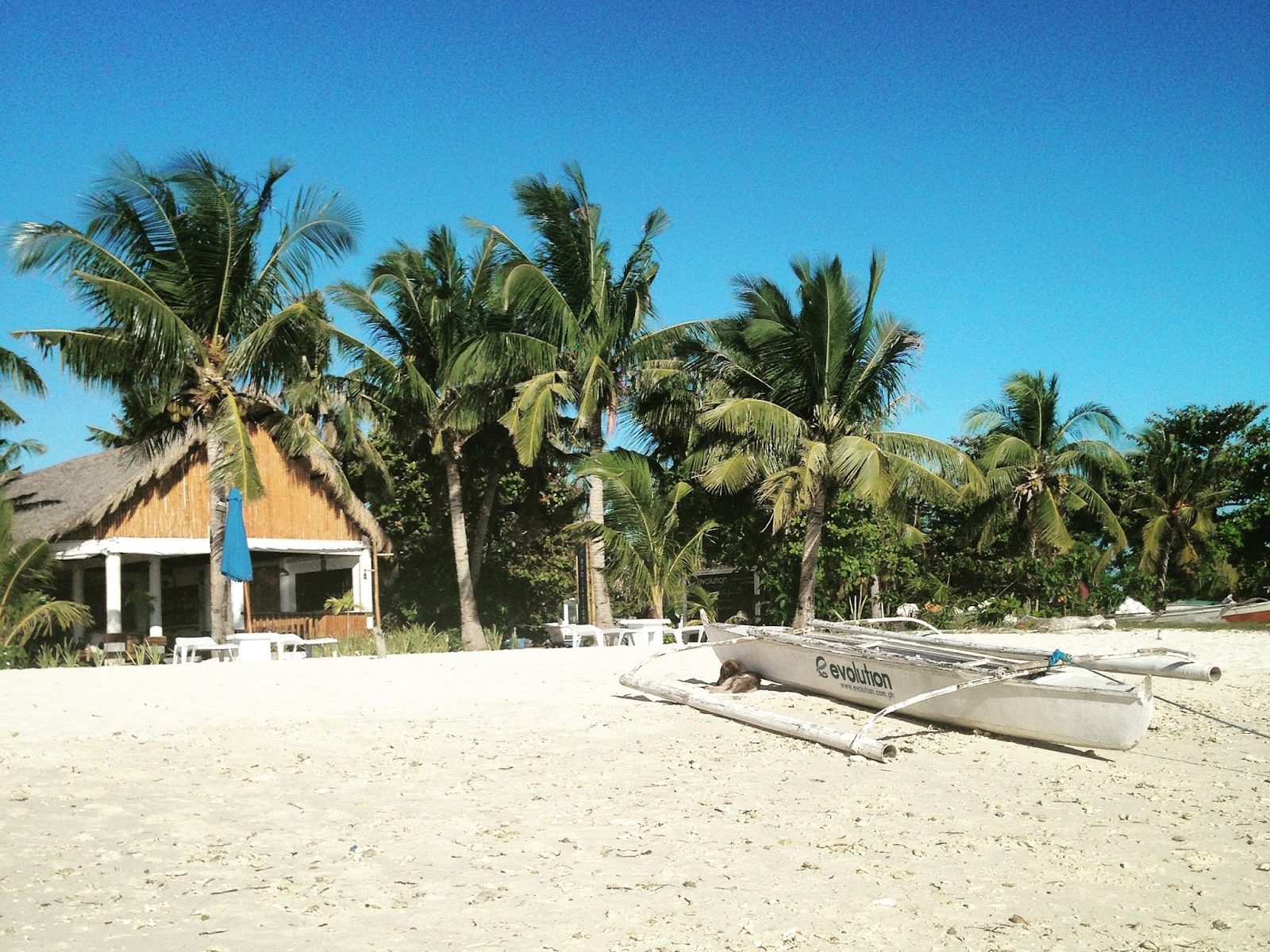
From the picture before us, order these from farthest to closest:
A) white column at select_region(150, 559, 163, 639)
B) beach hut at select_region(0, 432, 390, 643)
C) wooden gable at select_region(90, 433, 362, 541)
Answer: white column at select_region(150, 559, 163, 639) → wooden gable at select_region(90, 433, 362, 541) → beach hut at select_region(0, 432, 390, 643)

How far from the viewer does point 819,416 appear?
58.4 ft

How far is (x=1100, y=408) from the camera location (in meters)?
24.2

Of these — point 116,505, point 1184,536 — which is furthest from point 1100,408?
point 116,505

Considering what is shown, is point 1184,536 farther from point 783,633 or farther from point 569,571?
point 783,633

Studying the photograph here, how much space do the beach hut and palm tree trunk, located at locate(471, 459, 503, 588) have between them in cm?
215

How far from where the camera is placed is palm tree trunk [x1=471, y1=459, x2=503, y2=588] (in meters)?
22.6

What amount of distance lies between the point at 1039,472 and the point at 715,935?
21.6 m

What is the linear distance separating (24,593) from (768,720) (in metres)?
11.4

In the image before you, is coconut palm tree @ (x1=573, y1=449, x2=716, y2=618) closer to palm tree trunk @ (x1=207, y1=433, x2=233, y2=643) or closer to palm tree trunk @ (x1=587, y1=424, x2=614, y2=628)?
palm tree trunk @ (x1=587, y1=424, x2=614, y2=628)

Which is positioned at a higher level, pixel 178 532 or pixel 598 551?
pixel 178 532

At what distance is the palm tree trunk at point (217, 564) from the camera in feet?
50.7

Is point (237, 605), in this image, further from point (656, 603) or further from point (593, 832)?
point (593, 832)

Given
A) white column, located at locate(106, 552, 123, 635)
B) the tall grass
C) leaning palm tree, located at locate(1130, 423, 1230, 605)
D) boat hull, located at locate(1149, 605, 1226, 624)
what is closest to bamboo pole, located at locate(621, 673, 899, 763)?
the tall grass

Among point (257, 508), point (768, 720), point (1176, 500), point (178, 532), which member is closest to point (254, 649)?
point (178, 532)
